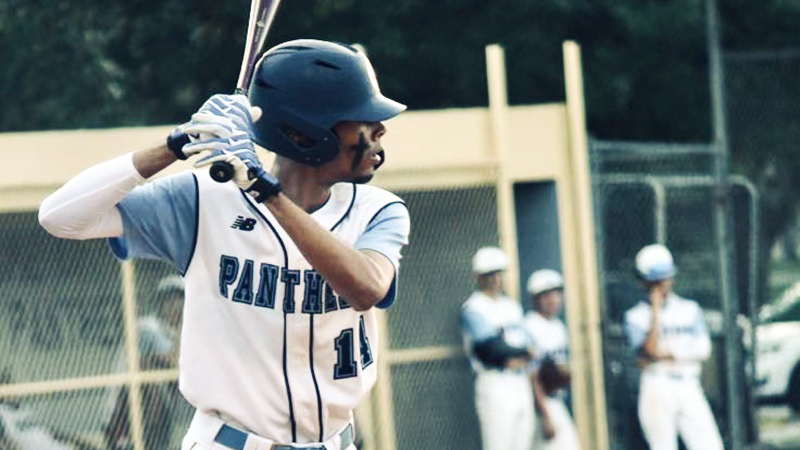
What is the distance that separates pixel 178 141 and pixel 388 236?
2.15 ft

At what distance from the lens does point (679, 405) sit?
34.7ft

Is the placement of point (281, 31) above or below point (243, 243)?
above

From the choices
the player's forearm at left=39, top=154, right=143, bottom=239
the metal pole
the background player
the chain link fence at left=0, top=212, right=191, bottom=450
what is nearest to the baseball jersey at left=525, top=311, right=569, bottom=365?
the metal pole

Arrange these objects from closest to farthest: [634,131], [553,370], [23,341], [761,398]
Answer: [23,341] → [553,370] → [761,398] → [634,131]

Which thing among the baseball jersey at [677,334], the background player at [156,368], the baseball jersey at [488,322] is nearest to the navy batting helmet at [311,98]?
the background player at [156,368]

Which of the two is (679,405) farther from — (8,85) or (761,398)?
(8,85)

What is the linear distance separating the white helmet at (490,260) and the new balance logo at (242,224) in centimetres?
566

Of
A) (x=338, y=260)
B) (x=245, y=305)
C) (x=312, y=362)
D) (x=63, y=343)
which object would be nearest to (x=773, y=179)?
(x=63, y=343)

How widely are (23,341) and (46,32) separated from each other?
19.6 ft

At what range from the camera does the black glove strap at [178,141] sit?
149 inches

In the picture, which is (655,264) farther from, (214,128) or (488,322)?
(214,128)

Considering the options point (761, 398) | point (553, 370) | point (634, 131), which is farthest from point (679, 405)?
point (634, 131)

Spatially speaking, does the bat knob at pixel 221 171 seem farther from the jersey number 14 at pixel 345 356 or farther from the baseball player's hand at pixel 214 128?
the jersey number 14 at pixel 345 356

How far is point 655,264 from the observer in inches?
415
